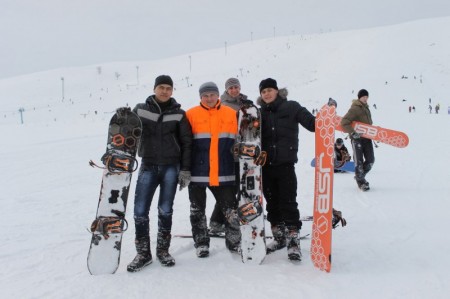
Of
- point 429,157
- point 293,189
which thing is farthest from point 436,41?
point 293,189

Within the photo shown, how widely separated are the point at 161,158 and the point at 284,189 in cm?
135

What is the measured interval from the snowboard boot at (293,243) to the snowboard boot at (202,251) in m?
0.87

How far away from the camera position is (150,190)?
12.4 feet

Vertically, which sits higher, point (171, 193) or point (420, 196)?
point (171, 193)

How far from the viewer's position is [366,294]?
9.86ft

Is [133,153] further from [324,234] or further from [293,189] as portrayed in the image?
[324,234]

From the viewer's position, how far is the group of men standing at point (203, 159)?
3744 millimetres

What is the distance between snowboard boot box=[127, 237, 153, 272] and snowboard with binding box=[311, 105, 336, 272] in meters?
1.66

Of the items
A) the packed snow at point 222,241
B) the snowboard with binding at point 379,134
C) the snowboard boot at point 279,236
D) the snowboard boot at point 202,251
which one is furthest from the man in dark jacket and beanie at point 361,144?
the snowboard boot at point 202,251

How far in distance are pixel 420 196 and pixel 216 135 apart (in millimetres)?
4360

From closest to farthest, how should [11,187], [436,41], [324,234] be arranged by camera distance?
1. [324,234]
2. [11,187]
3. [436,41]

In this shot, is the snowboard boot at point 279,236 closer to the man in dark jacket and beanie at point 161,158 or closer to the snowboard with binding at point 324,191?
the snowboard with binding at point 324,191

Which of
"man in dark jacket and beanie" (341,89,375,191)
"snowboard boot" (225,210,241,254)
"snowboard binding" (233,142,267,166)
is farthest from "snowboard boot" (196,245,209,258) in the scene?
"man in dark jacket and beanie" (341,89,375,191)

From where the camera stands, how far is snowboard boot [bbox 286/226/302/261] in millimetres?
3742
